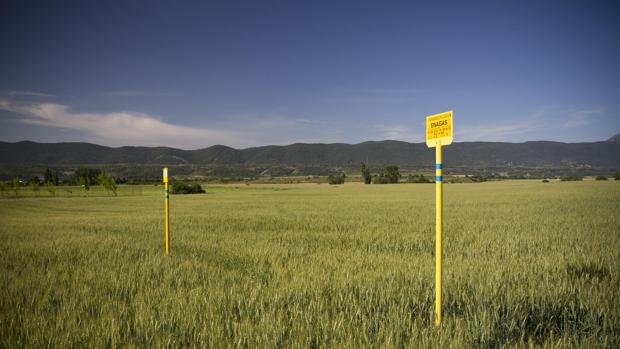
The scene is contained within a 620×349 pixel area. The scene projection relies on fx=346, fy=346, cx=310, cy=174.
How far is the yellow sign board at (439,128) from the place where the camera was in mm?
4406

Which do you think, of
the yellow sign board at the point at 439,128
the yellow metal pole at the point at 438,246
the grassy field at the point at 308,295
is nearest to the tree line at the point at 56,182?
the grassy field at the point at 308,295

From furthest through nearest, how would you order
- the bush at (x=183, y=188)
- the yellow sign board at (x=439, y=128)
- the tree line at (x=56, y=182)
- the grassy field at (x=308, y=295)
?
the bush at (x=183, y=188) < the tree line at (x=56, y=182) < the yellow sign board at (x=439, y=128) < the grassy field at (x=308, y=295)

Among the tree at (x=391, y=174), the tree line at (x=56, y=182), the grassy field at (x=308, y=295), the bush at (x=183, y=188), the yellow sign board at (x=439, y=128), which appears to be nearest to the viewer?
the grassy field at (x=308, y=295)

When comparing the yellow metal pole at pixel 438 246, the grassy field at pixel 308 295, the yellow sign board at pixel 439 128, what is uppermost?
the yellow sign board at pixel 439 128

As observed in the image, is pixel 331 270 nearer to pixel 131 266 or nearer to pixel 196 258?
pixel 196 258

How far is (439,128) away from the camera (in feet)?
15.1

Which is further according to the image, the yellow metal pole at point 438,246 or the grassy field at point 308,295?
the yellow metal pole at point 438,246

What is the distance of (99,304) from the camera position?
5203mm

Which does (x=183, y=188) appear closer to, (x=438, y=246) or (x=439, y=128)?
(x=438, y=246)

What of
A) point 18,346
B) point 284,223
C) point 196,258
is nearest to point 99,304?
point 18,346

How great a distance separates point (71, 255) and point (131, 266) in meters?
2.94

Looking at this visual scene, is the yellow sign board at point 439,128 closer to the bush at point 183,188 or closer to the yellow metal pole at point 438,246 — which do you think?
the yellow metal pole at point 438,246

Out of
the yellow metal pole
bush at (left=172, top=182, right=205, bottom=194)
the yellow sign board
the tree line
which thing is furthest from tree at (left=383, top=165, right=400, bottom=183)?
the yellow metal pole

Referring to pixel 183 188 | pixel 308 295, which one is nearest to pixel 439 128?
pixel 308 295
